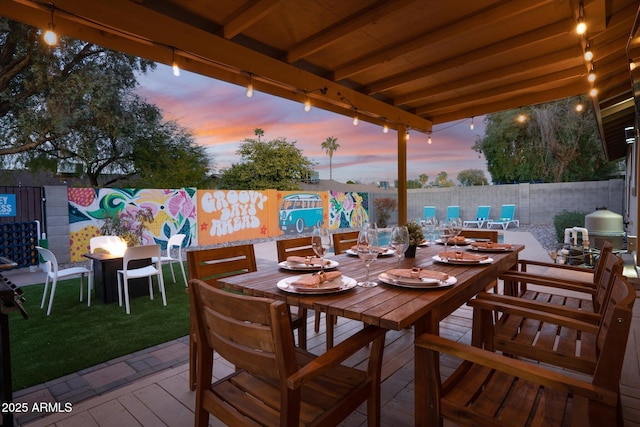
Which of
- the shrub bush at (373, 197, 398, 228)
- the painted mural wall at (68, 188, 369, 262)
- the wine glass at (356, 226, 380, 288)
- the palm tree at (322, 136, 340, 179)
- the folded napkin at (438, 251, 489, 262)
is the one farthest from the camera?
the palm tree at (322, 136, 340, 179)

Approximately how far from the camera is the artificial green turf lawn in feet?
7.52

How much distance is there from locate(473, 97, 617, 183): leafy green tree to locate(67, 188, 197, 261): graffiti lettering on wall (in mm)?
12603

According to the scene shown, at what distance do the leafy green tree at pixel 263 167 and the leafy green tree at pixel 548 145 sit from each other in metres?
9.36

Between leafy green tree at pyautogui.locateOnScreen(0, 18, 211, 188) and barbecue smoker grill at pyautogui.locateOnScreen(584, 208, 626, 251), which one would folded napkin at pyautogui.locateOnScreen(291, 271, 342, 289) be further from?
leafy green tree at pyautogui.locateOnScreen(0, 18, 211, 188)

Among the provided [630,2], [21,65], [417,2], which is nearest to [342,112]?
[417,2]

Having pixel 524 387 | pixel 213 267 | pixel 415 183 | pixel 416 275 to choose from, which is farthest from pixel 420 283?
pixel 415 183

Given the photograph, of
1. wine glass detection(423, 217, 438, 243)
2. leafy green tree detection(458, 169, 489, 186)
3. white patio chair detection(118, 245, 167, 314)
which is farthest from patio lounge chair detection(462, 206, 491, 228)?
leafy green tree detection(458, 169, 489, 186)

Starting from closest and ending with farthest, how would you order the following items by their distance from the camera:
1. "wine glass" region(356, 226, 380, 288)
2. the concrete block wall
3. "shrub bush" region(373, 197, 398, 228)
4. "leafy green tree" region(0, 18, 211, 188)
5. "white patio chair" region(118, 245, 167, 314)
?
"wine glass" region(356, 226, 380, 288), "white patio chair" region(118, 245, 167, 314), "leafy green tree" region(0, 18, 211, 188), the concrete block wall, "shrub bush" region(373, 197, 398, 228)

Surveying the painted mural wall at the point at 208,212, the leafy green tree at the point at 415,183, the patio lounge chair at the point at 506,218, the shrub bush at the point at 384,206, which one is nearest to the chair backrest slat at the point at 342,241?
the painted mural wall at the point at 208,212

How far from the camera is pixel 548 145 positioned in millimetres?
13703

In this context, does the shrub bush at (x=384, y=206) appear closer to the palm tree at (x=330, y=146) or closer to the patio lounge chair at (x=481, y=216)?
the patio lounge chair at (x=481, y=216)

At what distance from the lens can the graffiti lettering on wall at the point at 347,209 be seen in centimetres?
1205

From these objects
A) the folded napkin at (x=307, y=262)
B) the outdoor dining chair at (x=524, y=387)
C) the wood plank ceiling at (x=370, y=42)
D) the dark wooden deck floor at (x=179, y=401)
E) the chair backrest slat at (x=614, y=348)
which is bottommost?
the dark wooden deck floor at (x=179, y=401)

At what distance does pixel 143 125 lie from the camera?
34.1 feet
